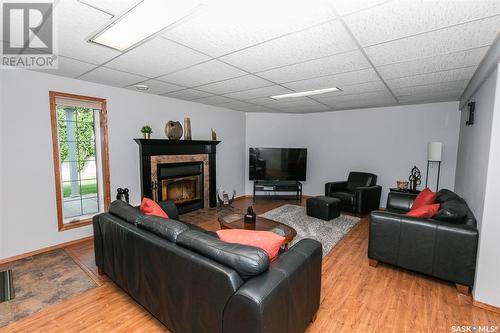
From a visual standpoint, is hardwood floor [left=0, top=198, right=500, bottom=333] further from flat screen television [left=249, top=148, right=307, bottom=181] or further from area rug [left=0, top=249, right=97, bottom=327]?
flat screen television [left=249, top=148, right=307, bottom=181]

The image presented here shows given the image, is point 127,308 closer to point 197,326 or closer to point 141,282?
point 141,282

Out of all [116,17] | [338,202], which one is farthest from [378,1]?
[338,202]

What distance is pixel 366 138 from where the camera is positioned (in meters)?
5.70

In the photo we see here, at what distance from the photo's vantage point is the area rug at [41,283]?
7.03ft

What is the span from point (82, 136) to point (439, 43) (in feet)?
15.2

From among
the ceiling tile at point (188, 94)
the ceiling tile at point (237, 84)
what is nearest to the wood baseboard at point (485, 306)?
the ceiling tile at point (237, 84)

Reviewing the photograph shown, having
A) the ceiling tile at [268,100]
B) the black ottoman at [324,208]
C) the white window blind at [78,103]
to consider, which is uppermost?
the ceiling tile at [268,100]

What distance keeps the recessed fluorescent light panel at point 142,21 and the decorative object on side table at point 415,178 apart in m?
5.26

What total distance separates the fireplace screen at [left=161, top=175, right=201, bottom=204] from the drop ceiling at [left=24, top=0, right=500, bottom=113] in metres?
1.88

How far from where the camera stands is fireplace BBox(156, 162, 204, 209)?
4547mm

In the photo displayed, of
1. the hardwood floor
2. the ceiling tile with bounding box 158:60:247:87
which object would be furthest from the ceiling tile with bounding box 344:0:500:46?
the hardwood floor

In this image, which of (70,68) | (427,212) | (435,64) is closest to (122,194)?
(70,68)

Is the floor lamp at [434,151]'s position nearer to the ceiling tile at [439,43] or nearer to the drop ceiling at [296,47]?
the drop ceiling at [296,47]

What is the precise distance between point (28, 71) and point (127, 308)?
3126mm
